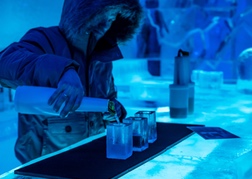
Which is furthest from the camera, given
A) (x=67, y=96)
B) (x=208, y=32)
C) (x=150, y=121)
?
(x=208, y=32)

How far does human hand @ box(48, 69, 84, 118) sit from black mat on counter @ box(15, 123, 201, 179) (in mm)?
125

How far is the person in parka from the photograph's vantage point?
1284 millimetres

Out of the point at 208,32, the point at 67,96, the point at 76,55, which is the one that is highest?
the point at 208,32

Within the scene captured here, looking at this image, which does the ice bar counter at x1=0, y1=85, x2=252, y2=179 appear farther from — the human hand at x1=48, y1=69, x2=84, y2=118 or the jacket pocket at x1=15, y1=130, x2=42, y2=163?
the jacket pocket at x1=15, y1=130, x2=42, y2=163

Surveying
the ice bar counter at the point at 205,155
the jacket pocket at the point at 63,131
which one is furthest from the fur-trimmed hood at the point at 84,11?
the ice bar counter at the point at 205,155

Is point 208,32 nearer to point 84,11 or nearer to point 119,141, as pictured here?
point 84,11

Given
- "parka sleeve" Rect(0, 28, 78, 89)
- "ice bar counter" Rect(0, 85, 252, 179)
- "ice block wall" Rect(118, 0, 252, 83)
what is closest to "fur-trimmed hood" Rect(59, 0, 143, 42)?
"parka sleeve" Rect(0, 28, 78, 89)

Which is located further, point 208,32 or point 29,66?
point 208,32

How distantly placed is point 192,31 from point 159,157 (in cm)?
224

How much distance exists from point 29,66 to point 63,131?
0.44 m

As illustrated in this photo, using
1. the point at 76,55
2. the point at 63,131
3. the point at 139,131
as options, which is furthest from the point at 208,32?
the point at 139,131

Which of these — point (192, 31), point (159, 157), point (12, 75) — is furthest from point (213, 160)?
point (192, 31)

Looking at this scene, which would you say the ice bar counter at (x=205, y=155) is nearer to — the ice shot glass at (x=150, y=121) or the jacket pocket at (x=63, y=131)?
the ice shot glass at (x=150, y=121)

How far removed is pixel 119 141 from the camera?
920 mm
